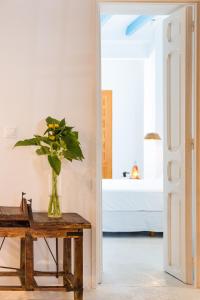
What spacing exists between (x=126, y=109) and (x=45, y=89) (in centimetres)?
549

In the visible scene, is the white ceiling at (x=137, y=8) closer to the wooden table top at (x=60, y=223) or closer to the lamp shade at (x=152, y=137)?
the wooden table top at (x=60, y=223)

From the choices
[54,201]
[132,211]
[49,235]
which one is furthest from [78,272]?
[132,211]

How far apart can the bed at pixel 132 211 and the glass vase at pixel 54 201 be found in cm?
243

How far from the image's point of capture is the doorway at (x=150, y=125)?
12.6 ft

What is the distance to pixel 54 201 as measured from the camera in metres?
3.27

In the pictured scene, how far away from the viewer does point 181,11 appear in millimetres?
3779

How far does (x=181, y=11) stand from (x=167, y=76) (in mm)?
611

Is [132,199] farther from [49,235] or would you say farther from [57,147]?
[49,235]

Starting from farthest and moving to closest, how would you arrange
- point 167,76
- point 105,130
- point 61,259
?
point 105,130 → point 167,76 → point 61,259

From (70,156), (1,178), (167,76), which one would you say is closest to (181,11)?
(167,76)

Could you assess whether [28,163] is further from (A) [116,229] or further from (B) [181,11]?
(A) [116,229]

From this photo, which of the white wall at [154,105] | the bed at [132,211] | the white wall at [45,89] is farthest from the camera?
the white wall at [154,105]

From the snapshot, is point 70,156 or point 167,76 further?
point 167,76

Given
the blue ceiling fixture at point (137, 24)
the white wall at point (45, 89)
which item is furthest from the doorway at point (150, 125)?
the white wall at point (45, 89)
